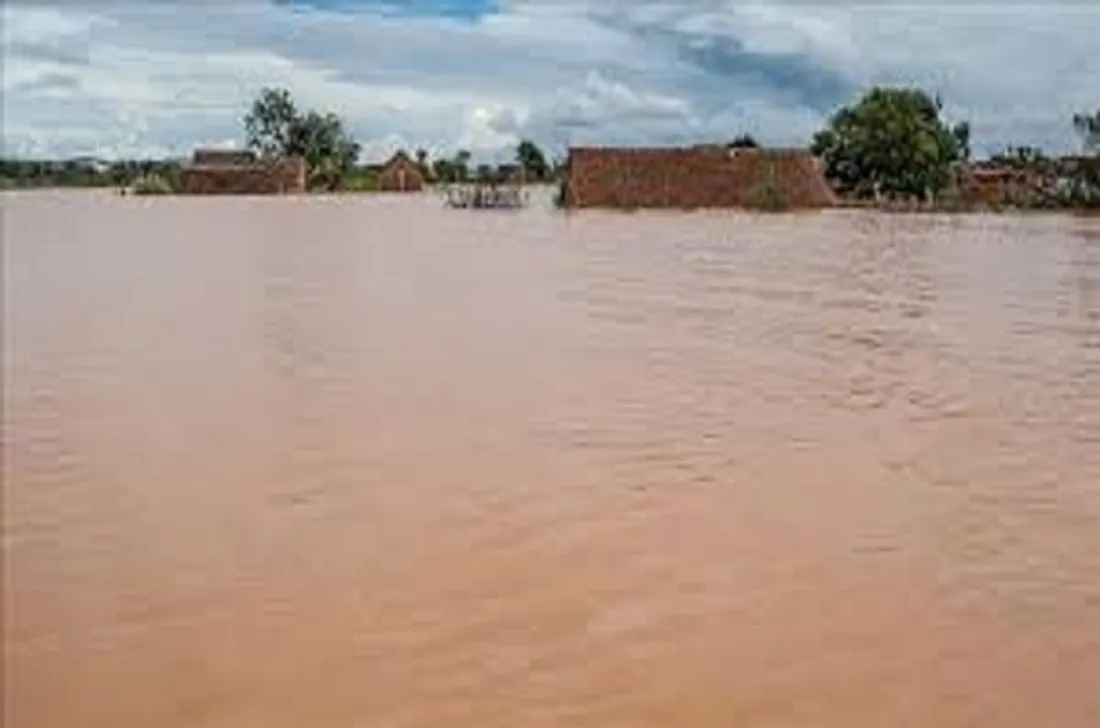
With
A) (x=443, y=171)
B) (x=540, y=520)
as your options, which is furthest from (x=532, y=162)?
(x=540, y=520)

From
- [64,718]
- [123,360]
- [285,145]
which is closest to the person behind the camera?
[64,718]

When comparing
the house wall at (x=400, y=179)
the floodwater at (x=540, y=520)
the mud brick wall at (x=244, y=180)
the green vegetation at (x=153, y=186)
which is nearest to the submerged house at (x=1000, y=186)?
the house wall at (x=400, y=179)

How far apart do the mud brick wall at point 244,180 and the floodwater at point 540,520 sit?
57.1 metres

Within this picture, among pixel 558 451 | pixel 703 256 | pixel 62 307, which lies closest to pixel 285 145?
pixel 703 256

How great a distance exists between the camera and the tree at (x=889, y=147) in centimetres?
5722

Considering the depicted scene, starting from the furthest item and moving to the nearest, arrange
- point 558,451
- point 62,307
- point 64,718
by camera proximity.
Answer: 1. point 62,307
2. point 558,451
3. point 64,718

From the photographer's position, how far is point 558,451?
826 centimetres

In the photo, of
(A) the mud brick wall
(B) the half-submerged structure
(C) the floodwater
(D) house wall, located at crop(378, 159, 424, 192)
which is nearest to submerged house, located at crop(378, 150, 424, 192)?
(D) house wall, located at crop(378, 159, 424, 192)

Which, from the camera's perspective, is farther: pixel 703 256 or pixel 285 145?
pixel 285 145

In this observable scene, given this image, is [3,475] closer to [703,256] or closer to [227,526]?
[227,526]

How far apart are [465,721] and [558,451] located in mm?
3979

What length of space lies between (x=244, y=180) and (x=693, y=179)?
2640 cm

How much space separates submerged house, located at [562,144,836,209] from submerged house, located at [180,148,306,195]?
22.6 m

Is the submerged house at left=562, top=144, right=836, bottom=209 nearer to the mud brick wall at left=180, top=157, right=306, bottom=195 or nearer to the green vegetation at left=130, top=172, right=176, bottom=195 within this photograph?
the mud brick wall at left=180, top=157, right=306, bottom=195
